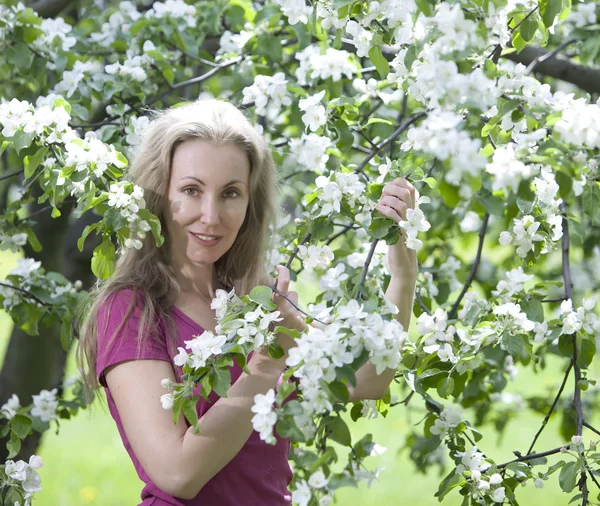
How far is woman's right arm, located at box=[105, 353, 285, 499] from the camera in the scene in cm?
165

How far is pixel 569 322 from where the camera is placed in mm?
1858

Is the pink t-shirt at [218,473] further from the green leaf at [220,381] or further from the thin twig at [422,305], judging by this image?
the thin twig at [422,305]

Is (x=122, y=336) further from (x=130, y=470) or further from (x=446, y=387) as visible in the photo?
(x=130, y=470)

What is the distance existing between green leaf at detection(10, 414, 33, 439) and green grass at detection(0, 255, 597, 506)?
1749mm

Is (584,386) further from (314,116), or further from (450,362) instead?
(314,116)

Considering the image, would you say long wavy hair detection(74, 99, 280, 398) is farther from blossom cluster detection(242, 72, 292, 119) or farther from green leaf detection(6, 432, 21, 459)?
green leaf detection(6, 432, 21, 459)

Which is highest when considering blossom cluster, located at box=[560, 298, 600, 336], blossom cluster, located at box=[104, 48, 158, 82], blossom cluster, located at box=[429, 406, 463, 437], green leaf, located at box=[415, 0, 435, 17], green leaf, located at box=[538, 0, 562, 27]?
blossom cluster, located at box=[104, 48, 158, 82]

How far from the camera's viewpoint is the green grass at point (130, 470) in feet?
15.1

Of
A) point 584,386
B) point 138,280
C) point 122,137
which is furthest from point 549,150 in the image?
point 122,137

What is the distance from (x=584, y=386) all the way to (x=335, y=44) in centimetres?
92

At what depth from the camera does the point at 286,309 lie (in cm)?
167

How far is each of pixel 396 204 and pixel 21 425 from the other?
1.32 meters

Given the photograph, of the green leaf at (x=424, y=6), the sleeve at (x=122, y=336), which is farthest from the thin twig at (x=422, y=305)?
the green leaf at (x=424, y=6)

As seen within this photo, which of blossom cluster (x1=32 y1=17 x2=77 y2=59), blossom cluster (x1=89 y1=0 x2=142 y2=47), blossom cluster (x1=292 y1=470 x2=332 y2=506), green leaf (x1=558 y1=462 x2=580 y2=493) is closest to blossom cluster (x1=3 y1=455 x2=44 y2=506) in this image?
blossom cluster (x1=292 y1=470 x2=332 y2=506)
